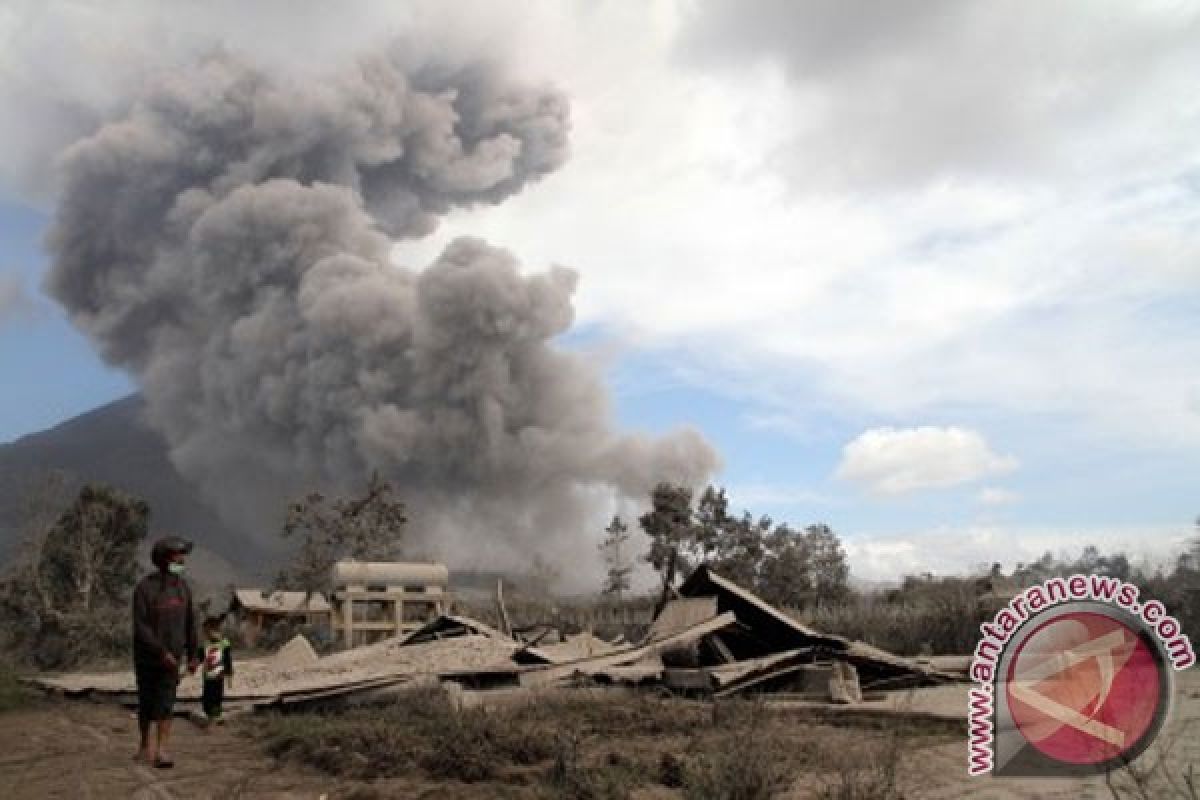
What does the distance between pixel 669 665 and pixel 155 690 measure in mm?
5218

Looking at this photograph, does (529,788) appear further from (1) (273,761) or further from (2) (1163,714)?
(2) (1163,714)

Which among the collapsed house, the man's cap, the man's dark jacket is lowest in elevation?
the collapsed house

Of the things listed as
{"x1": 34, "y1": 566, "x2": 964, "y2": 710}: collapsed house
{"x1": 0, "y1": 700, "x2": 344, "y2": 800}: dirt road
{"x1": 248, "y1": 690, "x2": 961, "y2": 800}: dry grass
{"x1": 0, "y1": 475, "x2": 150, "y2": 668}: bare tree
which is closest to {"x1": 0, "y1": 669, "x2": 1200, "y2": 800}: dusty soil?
{"x1": 0, "y1": 700, "x2": 344, "y2": 800}: dirt road

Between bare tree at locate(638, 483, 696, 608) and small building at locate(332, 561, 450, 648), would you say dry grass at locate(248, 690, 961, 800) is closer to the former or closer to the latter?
small building at locate(332, 561, 450, 648)

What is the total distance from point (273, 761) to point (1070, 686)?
4.45 meters

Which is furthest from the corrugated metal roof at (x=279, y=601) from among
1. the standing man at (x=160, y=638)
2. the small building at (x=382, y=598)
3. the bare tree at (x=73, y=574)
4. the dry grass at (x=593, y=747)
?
the standing man at (x=160, y=638)

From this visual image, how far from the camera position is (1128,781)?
392cm

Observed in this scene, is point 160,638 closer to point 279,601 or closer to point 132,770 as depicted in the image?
point 132,770

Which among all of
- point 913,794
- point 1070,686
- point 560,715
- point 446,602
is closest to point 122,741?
point 560,715

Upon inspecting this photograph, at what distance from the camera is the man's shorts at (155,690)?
554 cm

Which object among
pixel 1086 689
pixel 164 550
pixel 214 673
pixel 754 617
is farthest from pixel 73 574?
pixel 1086 689

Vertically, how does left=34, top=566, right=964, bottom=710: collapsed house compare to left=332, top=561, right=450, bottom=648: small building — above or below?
below

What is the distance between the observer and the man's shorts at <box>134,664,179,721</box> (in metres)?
5.54

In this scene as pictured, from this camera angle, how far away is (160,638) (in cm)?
555
